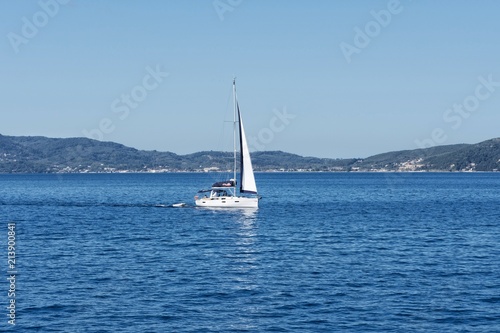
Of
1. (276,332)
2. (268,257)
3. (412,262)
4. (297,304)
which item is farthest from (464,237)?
(276,332)

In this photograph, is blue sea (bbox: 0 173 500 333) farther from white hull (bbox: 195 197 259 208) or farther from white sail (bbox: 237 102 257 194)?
white sail (bbox: 237 102 257 194)

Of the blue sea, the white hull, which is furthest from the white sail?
the blue sea

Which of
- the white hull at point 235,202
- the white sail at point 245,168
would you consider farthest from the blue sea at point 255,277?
the white sail at point 245,168

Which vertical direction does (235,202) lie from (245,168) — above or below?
below

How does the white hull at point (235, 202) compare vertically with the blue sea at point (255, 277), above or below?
above

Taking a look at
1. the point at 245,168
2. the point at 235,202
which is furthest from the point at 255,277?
the point at 235,202

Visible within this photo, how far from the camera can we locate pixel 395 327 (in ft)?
113

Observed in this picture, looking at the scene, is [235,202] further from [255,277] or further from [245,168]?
[255,277]

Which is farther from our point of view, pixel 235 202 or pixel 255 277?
pixel 235 202

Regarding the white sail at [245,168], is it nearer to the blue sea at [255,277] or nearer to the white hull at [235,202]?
the white hull at [235,202]

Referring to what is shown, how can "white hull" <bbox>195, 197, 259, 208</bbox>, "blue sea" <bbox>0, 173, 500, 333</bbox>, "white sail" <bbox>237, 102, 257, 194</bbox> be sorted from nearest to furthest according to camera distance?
1. "blue sea" <bbox>0, 173, 500, 333</bbox>
2. "white sail" <bbox>237, 102, 257, 194</bbox>
3. "white hull" <bbox>195, 197, 259, 208</bbox>

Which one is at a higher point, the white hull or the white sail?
the white sail

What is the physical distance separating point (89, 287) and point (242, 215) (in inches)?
2172

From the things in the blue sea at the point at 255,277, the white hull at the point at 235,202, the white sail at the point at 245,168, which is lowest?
the blue sea at the point at 255,277
